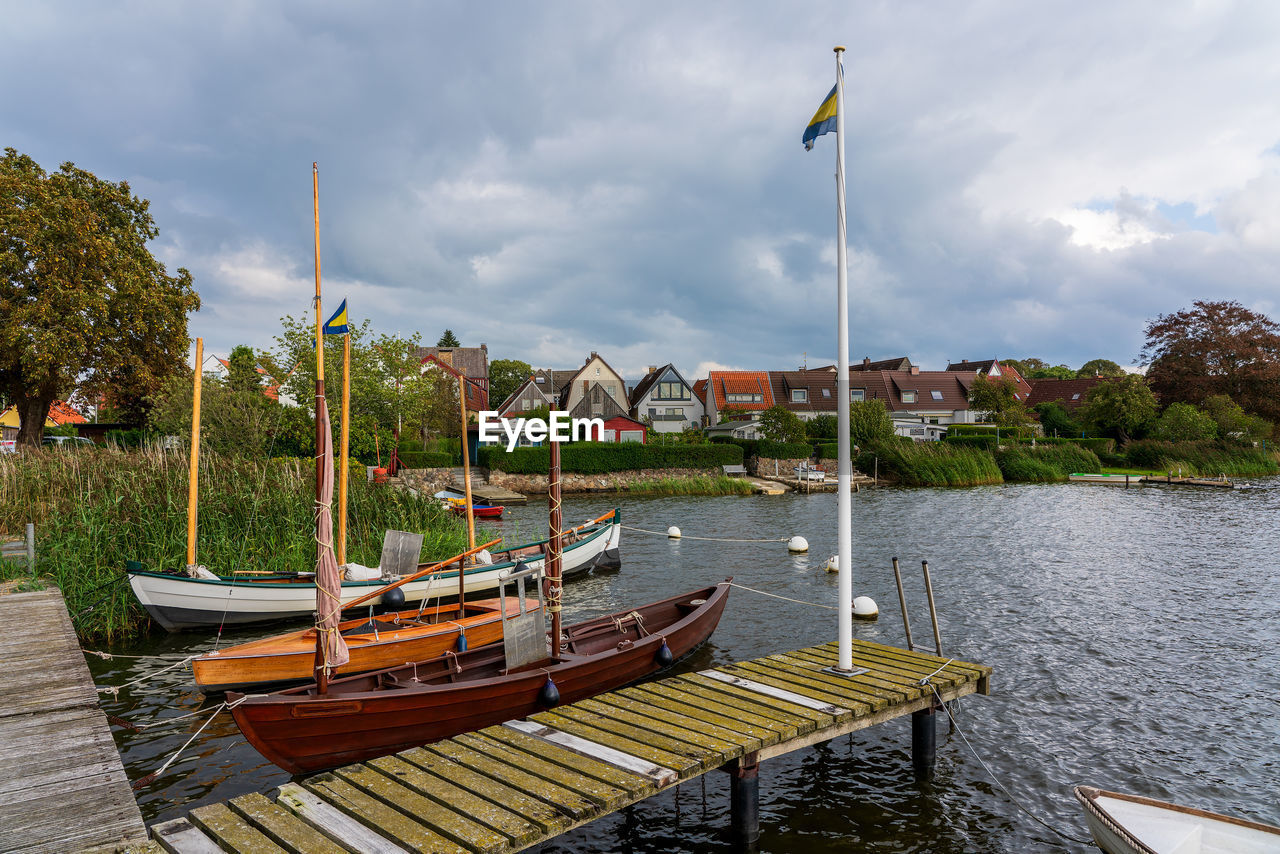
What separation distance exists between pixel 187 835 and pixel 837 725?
18.6 feet

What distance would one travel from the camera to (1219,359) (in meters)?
61.5

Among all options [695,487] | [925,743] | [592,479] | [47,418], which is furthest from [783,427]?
[47,418]

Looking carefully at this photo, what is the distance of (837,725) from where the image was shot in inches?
287

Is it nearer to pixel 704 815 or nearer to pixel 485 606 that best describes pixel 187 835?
pixel 704 815

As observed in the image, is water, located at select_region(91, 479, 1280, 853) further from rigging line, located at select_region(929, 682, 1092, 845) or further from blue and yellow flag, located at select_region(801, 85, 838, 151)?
blue and yellow flag, located at select_region(801, 85, 838, 151)

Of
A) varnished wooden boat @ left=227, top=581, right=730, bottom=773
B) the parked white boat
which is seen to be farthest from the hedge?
varnished wooden boat @ left=227, top=581, right=730, bottom=773

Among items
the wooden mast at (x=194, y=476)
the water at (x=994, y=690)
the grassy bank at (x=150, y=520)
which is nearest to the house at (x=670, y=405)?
the water at (x=994, y=690)

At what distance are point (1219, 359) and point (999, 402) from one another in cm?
1724

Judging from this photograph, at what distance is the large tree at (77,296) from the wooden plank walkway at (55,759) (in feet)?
100

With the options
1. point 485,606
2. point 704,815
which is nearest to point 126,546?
point 485,606

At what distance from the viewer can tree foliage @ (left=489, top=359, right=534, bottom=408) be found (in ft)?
330

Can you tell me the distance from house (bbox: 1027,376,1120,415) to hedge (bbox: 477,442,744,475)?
4612cm

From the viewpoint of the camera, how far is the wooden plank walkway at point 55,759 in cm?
473

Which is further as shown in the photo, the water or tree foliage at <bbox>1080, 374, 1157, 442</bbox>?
tree foliage at <bbox>1080, 374, 1157, 442</bbox>
